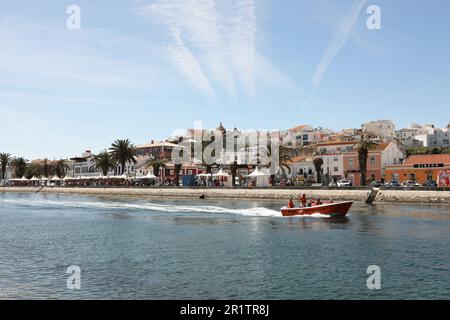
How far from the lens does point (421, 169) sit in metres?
92.6

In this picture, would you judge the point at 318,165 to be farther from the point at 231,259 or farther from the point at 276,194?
the point at 231,259

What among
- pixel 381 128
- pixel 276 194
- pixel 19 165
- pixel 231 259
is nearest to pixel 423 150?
pixel 381 128

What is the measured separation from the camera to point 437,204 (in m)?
65.6

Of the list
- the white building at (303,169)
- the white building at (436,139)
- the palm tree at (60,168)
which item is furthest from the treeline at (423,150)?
the palm tree at (60,168)

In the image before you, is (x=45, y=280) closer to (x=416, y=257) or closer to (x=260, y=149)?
(x=416, y=257)

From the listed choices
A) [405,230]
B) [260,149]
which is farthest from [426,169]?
[405,230]

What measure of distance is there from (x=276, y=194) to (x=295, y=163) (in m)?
38.7

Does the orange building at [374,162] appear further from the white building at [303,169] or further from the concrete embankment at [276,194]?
the concrete embankment at [276,194]

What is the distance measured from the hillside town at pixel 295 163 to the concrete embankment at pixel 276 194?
6.13 meters

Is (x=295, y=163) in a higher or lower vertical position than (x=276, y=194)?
higher

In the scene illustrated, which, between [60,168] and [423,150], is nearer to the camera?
[423,150]

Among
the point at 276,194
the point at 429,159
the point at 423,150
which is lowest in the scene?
the point at 276,194

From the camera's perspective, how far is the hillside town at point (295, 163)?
94.8 m

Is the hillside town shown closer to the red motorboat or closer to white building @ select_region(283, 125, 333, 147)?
white building @ select_region(283, 125, 333, 147)
